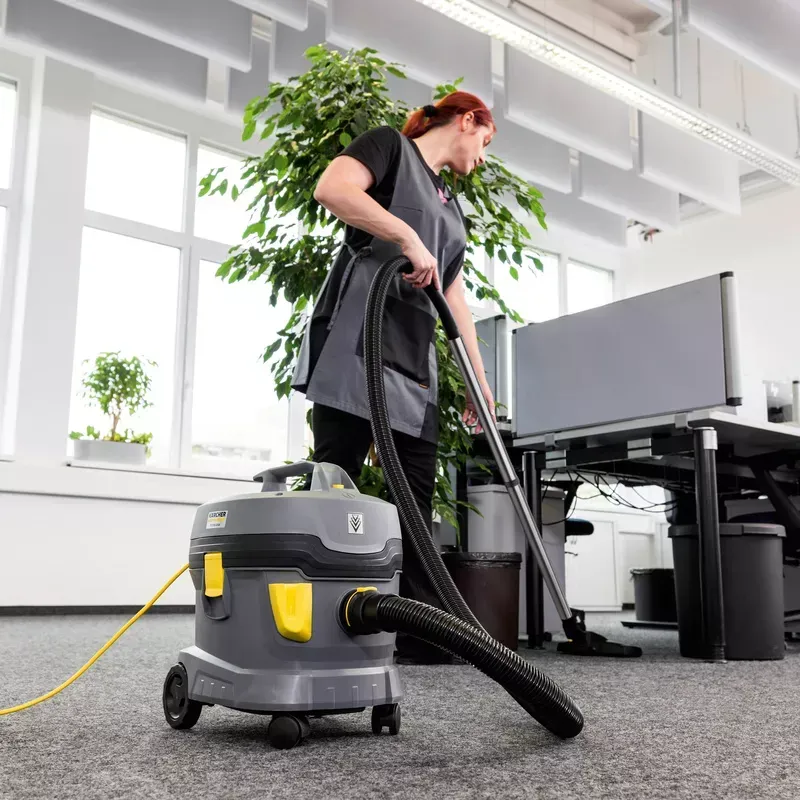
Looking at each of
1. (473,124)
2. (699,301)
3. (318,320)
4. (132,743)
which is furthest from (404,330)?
(699,301)

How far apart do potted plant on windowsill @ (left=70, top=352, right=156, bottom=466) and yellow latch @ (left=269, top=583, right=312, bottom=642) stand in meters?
3.39

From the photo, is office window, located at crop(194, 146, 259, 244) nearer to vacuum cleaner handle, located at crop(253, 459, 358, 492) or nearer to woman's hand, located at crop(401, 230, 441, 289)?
woman's hand, located at crop(401, 230, 441, 289)

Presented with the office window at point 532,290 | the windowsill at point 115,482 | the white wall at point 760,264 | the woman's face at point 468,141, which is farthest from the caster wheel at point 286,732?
the office window at point 532,290

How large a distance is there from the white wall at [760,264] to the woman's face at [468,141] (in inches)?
154

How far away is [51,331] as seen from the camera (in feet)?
12.8

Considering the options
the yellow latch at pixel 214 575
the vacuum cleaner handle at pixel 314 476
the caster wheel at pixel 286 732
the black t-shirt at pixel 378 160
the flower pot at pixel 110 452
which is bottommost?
the caster wheel at pixel 286 732

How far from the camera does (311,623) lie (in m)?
0.90

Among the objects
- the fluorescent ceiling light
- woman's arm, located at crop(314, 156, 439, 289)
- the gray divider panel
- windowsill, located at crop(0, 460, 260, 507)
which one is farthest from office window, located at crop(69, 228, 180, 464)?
woman's arm, located at crop(314, 156, 439, 289)

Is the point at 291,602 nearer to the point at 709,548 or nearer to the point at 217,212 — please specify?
the point at 709,548

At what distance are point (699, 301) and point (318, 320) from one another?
4.02 feet

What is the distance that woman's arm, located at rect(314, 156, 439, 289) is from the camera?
1.27m

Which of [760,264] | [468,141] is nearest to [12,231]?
[468,141]

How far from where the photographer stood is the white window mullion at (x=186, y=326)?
4.41m

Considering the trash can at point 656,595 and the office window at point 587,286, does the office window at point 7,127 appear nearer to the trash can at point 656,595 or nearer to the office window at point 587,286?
the trash can at point 656,595
